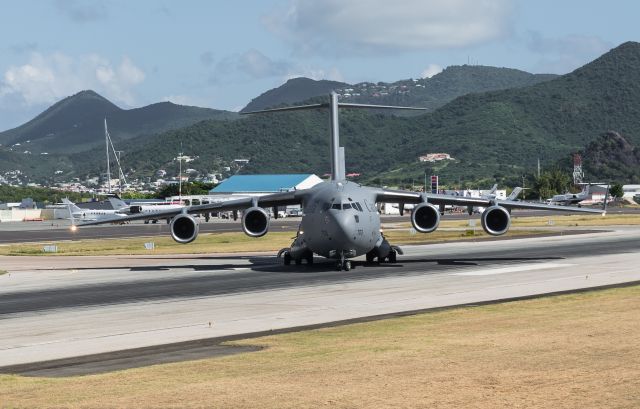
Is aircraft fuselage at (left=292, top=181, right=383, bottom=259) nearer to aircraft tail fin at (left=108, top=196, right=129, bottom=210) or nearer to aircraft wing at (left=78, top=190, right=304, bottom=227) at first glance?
aircraft wing at (left=78, top=190, right=304, bottom=227)

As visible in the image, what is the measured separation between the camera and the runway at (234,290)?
24969mm

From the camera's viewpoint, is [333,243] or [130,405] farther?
[333,243]

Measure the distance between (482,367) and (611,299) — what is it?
1291 cm

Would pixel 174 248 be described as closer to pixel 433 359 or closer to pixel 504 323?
pixel 504 323

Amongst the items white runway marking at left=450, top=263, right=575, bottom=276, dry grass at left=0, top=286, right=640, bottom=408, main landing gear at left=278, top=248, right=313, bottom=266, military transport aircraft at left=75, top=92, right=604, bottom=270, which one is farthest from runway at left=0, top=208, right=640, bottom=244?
dry grass at left=0, top=286, right=640, bottom=408

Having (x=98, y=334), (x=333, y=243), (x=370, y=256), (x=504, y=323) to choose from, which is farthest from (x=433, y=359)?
(x=370, y=256)

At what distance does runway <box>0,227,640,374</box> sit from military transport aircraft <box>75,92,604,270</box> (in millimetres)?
1091

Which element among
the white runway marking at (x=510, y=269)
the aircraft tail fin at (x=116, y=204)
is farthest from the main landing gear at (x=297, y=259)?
the aircraft tail fin at (x=116, y=204)

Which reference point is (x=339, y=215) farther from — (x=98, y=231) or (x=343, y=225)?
(x=98, y=231)

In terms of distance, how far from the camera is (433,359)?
1847cm

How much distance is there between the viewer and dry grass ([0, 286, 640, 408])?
14797 mm

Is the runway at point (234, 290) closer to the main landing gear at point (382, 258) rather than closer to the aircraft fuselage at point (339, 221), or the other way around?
the main landing gear at point (382, 258)

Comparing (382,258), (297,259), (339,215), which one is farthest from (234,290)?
(382,258)

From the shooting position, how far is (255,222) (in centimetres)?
4478
